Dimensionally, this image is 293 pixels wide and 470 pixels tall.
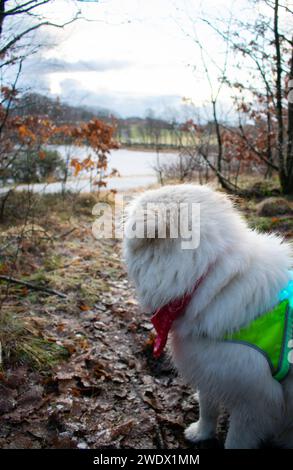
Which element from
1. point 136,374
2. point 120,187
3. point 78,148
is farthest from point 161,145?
point 136,374

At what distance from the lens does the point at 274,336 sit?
5.86 ft

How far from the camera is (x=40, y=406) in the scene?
2572mm

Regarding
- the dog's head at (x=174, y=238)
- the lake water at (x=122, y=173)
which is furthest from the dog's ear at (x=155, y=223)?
the lake water at (x=122, y=173)

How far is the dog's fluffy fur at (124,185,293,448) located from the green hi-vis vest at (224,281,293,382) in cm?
3

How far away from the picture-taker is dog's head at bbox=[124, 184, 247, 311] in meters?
1.77

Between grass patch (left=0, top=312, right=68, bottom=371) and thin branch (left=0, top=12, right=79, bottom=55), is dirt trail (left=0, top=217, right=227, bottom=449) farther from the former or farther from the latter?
thin branch (left=0, top=12, right=79, bottom=55)

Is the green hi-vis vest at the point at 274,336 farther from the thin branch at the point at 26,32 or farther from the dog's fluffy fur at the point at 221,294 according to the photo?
the thin branch at the point at 26,32

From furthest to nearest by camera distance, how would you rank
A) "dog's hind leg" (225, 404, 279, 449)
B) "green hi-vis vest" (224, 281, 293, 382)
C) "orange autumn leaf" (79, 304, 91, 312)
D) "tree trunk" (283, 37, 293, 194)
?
1. "tree trunk" (283, 37, 293, 194)
2. "orange autumn leaf" (79, 304, 91, 312)
3. "dog's hind leg" (225, 404, 279, 449)
4. "green hi-vis vest" (224, 281, 293, 382)

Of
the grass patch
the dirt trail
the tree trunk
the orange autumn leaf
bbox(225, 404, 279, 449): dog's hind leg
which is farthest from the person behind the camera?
the tree trunk

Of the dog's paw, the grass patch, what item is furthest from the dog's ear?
the grass patch

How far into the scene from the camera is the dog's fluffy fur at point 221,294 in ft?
5.87

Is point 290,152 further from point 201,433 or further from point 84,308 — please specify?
point 201,433

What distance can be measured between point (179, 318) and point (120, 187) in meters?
10.5

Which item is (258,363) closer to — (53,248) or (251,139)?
(53,248)
